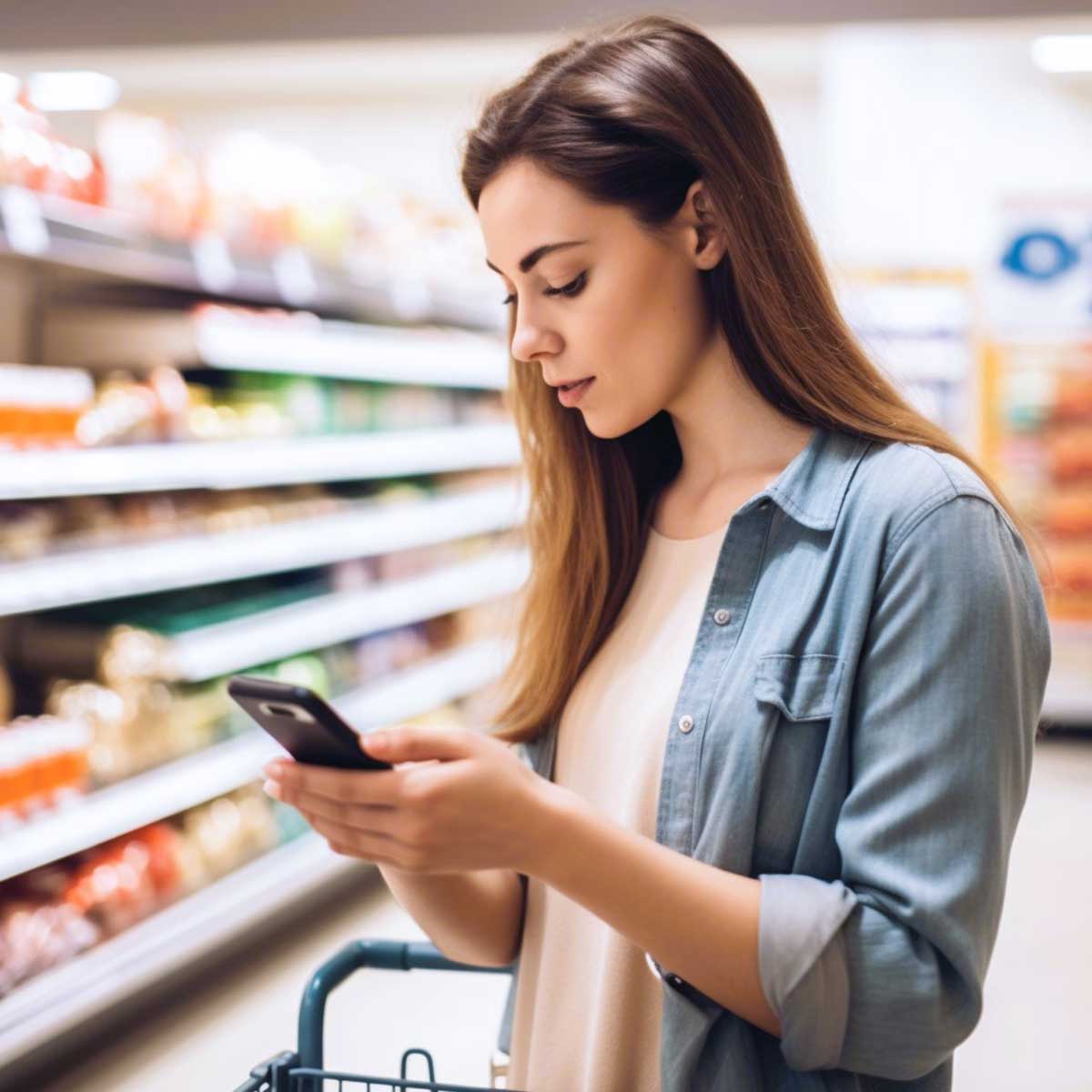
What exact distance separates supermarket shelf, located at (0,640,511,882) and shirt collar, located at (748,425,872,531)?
2.50ft

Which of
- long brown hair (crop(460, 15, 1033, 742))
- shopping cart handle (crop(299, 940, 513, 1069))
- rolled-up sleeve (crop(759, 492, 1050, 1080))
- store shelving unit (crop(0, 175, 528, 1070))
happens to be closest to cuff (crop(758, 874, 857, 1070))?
rolled-up sleeve (crop(759, 492, 1050, 1080))

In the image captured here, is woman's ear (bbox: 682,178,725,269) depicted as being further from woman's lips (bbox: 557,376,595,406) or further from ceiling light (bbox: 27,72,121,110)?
ceiling light (bbox: 27,72,121,110)

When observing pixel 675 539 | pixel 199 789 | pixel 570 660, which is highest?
pixel 675 539

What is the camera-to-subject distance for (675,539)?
143 centimetres

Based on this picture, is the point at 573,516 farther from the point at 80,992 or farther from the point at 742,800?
the point at 80,992

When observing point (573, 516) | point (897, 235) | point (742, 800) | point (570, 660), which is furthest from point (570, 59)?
point (897, 235)

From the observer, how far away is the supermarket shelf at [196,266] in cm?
279

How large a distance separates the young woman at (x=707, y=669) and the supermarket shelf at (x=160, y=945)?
67.0 inches

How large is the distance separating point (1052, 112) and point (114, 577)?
22.5 feet

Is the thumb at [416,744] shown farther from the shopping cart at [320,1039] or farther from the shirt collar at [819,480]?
the shirt collar at [819,480]

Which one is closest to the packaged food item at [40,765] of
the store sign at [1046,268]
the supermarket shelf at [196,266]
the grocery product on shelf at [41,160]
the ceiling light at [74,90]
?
the supermarket shelf at [196,266]

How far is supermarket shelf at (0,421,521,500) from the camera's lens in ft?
9.46

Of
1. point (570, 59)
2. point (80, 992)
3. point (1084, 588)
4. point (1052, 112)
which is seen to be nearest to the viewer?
point (570, 59)

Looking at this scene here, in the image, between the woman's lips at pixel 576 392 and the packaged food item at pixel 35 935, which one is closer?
the woman's lips at pixel 576 392
